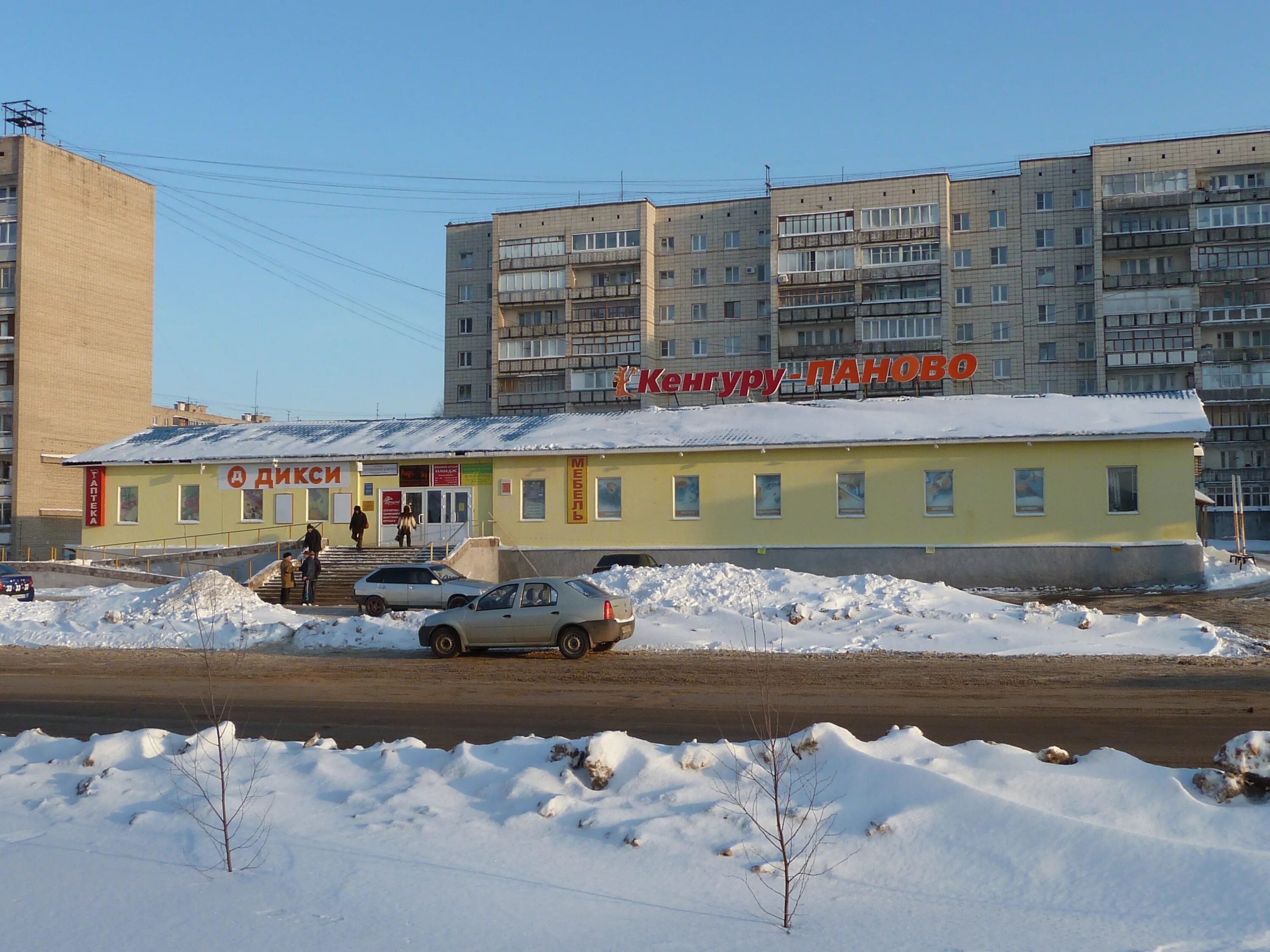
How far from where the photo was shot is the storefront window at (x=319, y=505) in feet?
130

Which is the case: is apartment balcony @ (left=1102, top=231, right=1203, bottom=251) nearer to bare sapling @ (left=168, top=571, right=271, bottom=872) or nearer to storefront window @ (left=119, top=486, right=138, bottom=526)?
storefront window @ (left=119, top=486, right=138, bottom=526)

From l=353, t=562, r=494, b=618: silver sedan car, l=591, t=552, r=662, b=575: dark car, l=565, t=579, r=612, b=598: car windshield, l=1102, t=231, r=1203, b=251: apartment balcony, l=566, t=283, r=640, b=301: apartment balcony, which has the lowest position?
l=353, t=562, r=494, b=618: silver sedan car

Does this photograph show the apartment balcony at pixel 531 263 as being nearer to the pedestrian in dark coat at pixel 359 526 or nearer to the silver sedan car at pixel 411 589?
the pedestrian in dark coat at pixel 359 526

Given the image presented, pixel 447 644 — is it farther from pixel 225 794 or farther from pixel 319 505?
pixel 319 505

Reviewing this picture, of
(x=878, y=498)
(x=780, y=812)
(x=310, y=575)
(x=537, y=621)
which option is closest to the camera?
(x=780, y=812)

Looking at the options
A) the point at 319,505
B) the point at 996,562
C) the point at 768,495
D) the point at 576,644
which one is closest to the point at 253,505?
the point at 319,505

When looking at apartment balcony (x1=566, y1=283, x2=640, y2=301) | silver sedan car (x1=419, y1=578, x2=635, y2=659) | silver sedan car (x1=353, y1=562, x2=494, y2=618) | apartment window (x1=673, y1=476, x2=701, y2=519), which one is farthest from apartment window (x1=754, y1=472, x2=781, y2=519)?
apartment balcony (x1=566, y1=283, x2=640, y2=301)

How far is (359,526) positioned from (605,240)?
4243cm

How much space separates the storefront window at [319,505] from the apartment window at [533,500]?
298 inches

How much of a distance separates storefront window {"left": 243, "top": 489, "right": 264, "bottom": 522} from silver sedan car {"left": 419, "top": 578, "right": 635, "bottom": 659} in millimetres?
21964

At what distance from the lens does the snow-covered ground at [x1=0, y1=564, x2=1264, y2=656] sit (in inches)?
786

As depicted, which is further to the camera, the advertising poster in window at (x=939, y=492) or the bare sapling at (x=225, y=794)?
the advertising poster in window at (x=939, y=492)

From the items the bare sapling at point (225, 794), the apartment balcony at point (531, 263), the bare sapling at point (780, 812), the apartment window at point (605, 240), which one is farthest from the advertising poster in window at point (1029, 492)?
the apartment balcony at point (531, 263)

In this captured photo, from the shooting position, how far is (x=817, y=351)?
70.2 metres
